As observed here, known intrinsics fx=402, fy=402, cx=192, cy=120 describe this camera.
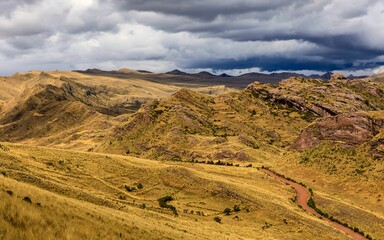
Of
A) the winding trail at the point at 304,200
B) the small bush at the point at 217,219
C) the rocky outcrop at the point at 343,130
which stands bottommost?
the winding trail at the point at 304,200

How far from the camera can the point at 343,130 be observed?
445ft

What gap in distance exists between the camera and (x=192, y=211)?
230ft

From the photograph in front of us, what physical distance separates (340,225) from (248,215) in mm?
20047

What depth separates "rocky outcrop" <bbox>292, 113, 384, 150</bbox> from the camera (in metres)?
130

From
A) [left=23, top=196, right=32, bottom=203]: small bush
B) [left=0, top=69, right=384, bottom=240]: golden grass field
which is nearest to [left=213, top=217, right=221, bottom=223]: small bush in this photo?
[left=0, top=69, right=384, bottom=240]: golden grass field

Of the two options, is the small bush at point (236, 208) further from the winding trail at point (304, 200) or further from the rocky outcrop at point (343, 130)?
the rocky outcrop at point (343, 130)

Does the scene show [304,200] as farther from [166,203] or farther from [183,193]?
[166,203]

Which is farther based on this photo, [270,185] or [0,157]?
[270,185]

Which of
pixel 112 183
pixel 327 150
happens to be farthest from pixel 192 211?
pixel 327 150

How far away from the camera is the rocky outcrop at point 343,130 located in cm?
13038

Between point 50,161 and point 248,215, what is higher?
point 50,161

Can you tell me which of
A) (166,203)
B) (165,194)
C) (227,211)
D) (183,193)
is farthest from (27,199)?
(183,193)

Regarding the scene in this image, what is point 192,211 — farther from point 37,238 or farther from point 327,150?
point 327,150

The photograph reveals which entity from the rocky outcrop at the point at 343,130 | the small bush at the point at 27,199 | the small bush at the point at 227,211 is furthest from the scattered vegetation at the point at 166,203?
the rocky outcrop at the point at 343,130
